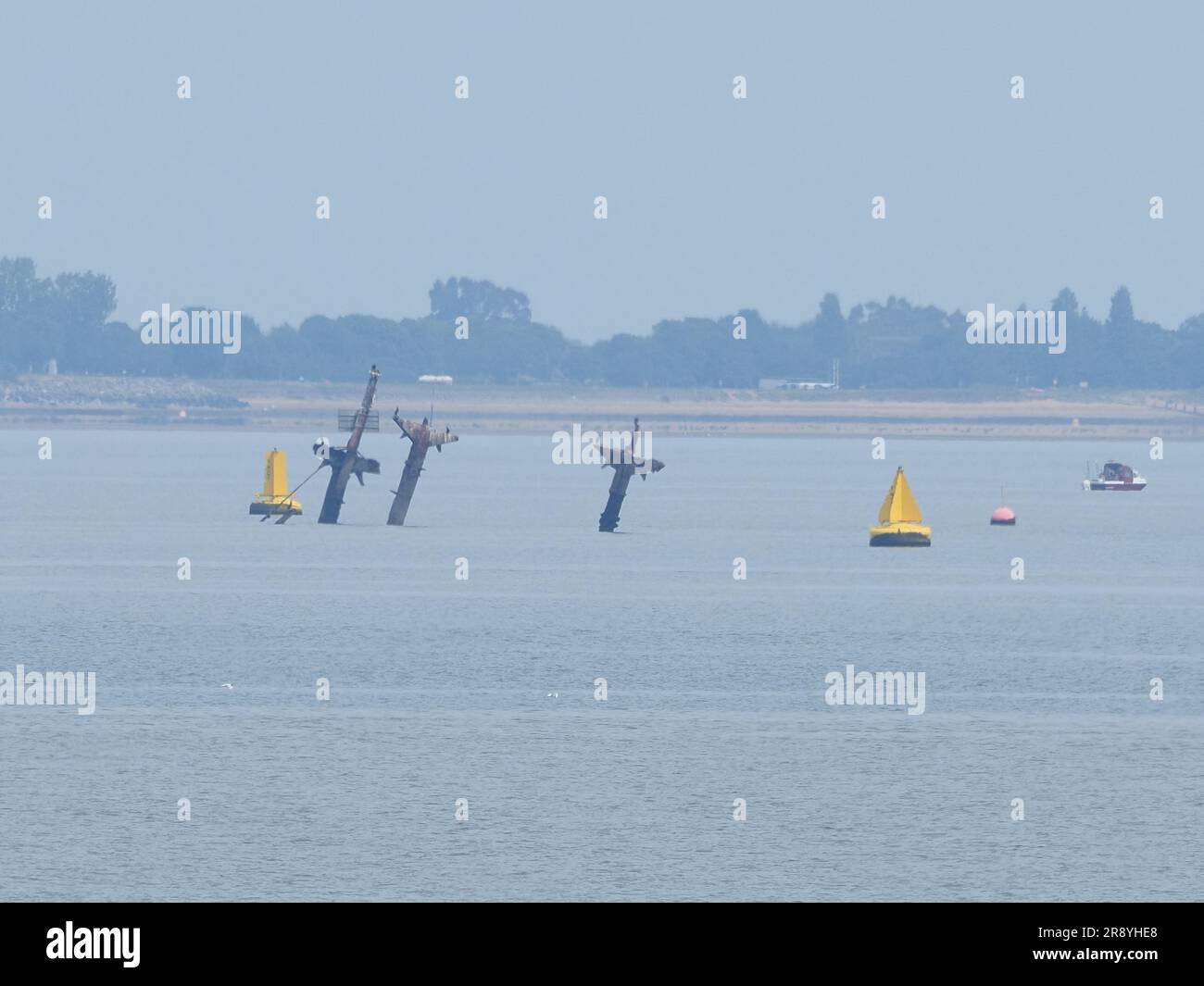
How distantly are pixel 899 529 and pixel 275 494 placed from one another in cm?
3671

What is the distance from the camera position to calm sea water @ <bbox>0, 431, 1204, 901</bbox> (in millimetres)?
33438

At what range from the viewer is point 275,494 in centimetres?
12662

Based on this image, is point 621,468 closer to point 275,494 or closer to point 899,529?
point 899,529

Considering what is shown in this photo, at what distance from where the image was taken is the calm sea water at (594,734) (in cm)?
3344

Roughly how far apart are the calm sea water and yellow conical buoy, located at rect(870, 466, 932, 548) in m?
13.6

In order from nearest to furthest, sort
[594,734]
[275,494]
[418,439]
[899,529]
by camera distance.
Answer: [594,734], [418,439], [899,529], [275,494]

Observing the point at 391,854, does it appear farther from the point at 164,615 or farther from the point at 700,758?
the point at 164,615

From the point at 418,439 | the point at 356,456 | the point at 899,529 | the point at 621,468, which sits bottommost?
the point at 899,529

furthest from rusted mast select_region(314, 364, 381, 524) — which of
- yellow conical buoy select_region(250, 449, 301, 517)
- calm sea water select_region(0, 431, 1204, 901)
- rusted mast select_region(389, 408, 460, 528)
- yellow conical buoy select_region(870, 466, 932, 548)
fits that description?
yellow conical buoy select_region(870, 466, 932, 548)

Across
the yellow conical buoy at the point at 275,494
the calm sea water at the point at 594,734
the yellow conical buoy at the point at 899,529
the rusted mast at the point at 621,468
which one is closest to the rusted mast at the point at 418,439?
the rusted mast at the point at 621,468

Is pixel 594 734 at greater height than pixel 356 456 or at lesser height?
lesser

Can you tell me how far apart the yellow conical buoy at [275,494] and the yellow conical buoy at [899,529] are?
32483mm

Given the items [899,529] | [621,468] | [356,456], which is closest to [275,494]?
[356,456]

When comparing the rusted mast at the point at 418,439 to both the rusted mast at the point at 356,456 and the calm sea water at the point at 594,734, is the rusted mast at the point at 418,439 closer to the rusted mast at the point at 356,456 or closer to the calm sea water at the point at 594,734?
the rusted mast at the point at 356,456
